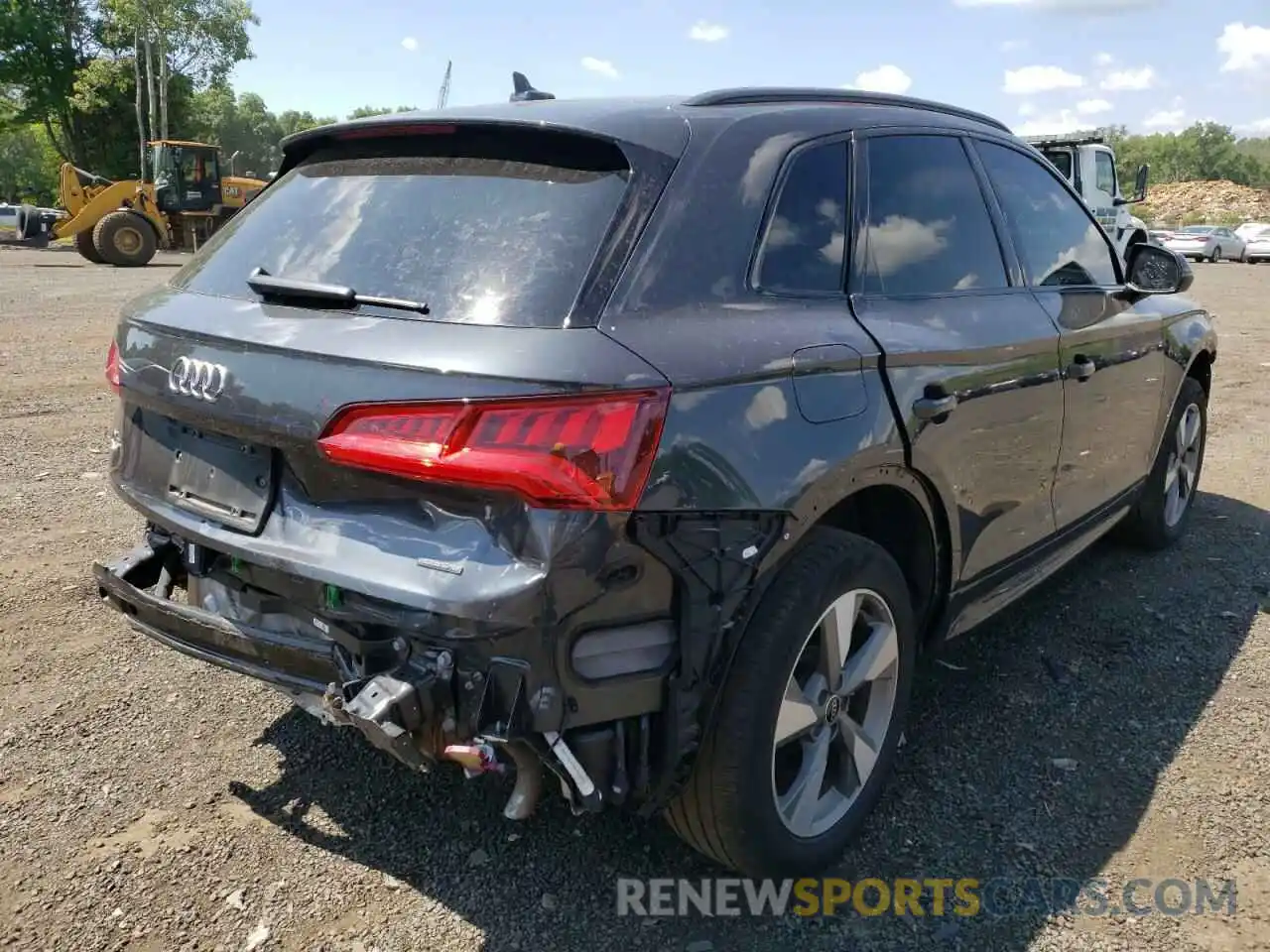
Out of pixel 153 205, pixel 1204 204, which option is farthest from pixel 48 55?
pixel 1204 204

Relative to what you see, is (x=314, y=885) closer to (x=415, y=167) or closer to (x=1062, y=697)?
(x=415, y=167)

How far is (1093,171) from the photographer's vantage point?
17.4 meters

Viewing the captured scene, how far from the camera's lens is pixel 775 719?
7.44 feet

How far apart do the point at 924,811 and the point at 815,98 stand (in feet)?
6.65

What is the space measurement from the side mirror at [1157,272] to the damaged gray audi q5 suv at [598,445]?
4.27 ft

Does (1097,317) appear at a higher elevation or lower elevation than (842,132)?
lower

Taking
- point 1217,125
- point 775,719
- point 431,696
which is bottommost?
point 775,719

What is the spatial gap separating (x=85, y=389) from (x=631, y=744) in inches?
288

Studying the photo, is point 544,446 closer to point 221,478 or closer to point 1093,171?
point 221,478

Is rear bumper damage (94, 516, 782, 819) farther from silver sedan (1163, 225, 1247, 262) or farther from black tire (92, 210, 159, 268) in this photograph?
silver sedan (1163, 225, 1247, 262)

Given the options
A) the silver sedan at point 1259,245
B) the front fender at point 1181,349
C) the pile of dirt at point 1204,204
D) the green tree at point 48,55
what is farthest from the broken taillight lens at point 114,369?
the pile of dirt at point 1204,204

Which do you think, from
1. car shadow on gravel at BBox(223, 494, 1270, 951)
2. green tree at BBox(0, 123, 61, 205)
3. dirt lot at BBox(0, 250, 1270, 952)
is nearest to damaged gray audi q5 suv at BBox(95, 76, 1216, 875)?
car shadow on gravel at BBox(223, 494, 1270, 951)

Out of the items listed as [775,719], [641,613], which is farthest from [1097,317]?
[641,613]

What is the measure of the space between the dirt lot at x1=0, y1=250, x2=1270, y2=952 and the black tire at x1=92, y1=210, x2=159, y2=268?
20.9 meters
